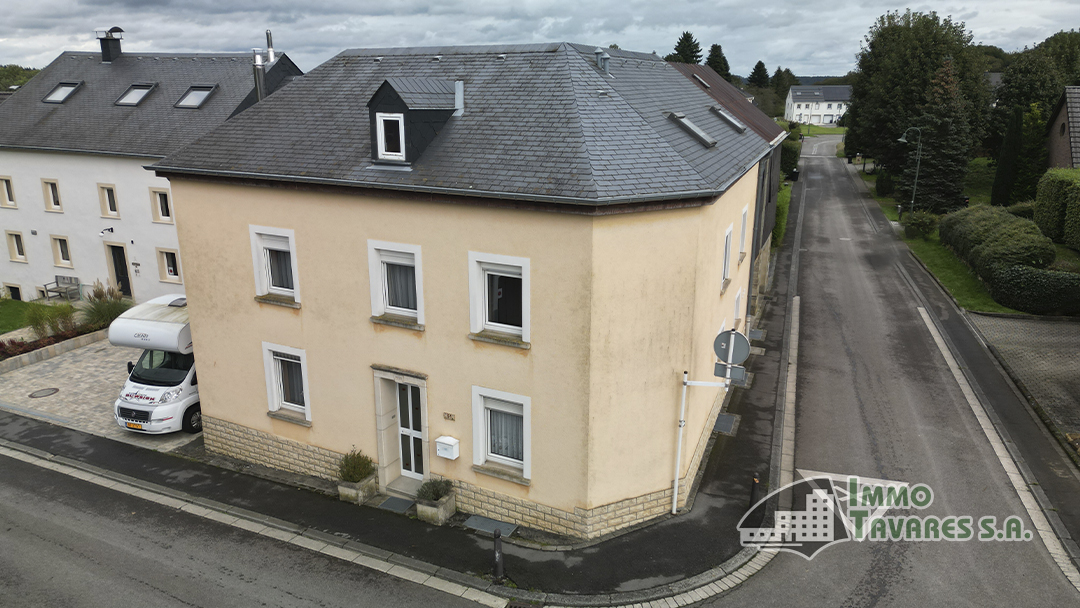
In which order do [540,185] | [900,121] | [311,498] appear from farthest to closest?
1. [900,121]
2. [311,498]
3. [540,185]

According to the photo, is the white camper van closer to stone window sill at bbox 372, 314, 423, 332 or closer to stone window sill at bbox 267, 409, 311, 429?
stone window sill at bbox 267, 409, 311, 429

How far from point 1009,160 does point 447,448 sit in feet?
143

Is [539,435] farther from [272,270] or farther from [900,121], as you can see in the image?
[900,121]

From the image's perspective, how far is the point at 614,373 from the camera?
11586 mm

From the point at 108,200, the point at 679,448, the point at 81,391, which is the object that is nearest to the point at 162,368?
the point at 81,391

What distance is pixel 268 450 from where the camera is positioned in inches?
603

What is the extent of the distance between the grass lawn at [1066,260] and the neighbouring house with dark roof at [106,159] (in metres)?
30.8

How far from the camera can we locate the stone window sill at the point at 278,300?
551 inches

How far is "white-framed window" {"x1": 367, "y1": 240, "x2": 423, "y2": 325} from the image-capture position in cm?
1252

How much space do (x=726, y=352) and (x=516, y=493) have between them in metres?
4.60

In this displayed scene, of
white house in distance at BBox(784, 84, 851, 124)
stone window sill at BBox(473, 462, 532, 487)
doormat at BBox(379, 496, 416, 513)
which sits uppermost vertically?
white house in distance at BBox(784, 84, 851, 124)

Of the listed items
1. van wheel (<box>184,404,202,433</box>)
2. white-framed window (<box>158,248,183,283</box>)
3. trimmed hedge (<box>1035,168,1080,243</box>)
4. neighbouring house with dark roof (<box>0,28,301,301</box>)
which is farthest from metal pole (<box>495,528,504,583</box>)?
trimmed hedge (<box>1035,168,1080,243</box>)

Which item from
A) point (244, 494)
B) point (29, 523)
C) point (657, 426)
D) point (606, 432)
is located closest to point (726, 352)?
point (657, 426)

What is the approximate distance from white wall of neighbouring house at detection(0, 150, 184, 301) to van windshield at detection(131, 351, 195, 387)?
1328 centimetres
